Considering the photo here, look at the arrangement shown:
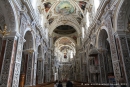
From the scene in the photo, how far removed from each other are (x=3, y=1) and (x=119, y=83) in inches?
299

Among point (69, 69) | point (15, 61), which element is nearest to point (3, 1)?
point (15, 61)

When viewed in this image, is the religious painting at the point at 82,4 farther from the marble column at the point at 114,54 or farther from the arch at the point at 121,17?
the arch at the point at 121,17

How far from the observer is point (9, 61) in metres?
6.30

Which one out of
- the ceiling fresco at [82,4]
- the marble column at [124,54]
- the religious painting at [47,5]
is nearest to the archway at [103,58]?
the marble column at [124,54]

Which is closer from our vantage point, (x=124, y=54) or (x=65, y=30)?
(x=124, y=54)

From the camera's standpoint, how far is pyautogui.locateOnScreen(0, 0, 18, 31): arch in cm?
641

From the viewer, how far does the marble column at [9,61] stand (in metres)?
6.03

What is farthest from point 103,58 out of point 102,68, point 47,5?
point 47,5

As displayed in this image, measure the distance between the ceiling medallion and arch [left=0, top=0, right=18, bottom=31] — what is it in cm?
1087

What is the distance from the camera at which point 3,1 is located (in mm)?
6273

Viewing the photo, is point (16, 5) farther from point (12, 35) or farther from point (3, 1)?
point (12, 35)

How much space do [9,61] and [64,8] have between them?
13.6 meters

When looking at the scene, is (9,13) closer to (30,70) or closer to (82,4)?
(30,70)

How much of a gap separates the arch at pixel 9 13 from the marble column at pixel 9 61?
1.63 feet
